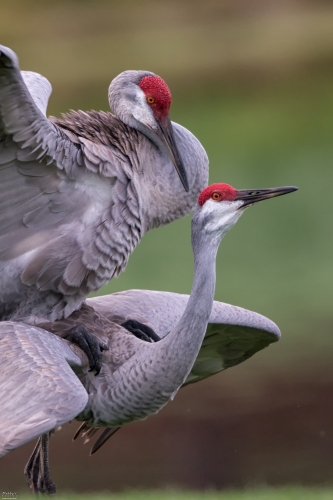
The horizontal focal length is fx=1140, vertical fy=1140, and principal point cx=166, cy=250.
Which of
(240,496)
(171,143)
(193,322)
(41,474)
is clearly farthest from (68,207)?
(240,496)

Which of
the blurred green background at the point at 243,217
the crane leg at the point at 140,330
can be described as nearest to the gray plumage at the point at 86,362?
the crane leg at the point at 140,330

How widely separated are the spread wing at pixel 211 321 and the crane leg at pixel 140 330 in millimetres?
119

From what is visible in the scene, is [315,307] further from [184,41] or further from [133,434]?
[184,41]

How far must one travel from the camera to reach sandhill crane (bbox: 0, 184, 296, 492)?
4.21 m

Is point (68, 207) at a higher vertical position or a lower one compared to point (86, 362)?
higher

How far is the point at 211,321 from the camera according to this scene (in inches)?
221

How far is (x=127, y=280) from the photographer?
12016mm

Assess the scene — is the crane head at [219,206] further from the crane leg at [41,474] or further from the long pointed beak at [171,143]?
the crane leg at [41,474]

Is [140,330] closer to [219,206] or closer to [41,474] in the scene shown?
[41,474]

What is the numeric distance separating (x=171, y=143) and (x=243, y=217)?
27.6ft

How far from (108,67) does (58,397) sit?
1461 centimetres

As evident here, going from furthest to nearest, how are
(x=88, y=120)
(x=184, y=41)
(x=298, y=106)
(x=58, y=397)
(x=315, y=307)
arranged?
(x=184, y=41), (x=298, y=106), (x=315, y=307), (x=88, y=120), (x=58, y=397)

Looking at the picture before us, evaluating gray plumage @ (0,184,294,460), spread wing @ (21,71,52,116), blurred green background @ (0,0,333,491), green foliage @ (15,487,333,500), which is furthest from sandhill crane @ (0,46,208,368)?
blurred green background @ (0,0,333,491)

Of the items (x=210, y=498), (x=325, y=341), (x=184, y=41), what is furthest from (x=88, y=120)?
(x=184, y=41)
